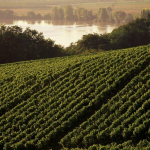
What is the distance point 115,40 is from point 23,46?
20.6m

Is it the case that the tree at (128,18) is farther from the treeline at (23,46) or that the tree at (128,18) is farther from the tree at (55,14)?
the treeline at (23,46)

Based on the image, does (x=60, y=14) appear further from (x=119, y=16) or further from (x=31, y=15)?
(x=119, y=16)

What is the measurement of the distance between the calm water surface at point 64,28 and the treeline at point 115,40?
14685 millimetres

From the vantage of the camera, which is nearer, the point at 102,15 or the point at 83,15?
the point at 102,15

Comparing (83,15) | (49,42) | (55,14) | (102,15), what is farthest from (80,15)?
(49,42)

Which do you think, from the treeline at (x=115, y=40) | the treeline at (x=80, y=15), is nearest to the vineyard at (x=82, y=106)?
the treeline at (x=115, y=40)

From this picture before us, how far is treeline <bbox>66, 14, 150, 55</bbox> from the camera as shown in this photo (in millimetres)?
55438

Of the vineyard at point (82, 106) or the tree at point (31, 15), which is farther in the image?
the tree at point (31, 15)

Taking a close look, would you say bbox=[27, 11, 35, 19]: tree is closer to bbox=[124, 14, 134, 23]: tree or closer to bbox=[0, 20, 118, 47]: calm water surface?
bbox=[0, 20, 118, 47]: calm water surface

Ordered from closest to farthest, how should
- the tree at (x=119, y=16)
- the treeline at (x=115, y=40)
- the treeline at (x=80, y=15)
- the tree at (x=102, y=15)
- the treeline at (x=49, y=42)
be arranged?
the treeline at (x=49, y=42) → the treeline at (x=115, y=40) → the tree at (x=102, y=15) → the treeline at (x=80, y=15) → the tree at (x=119, y=16)

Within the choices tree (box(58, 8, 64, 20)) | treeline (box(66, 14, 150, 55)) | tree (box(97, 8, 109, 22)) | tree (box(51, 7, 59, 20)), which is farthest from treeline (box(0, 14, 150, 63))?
tree (box(51, 7, 59, 20))

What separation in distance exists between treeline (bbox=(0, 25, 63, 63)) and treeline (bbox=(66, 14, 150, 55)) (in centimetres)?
477

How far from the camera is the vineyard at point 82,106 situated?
45.1 feet

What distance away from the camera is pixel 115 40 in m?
56.1
